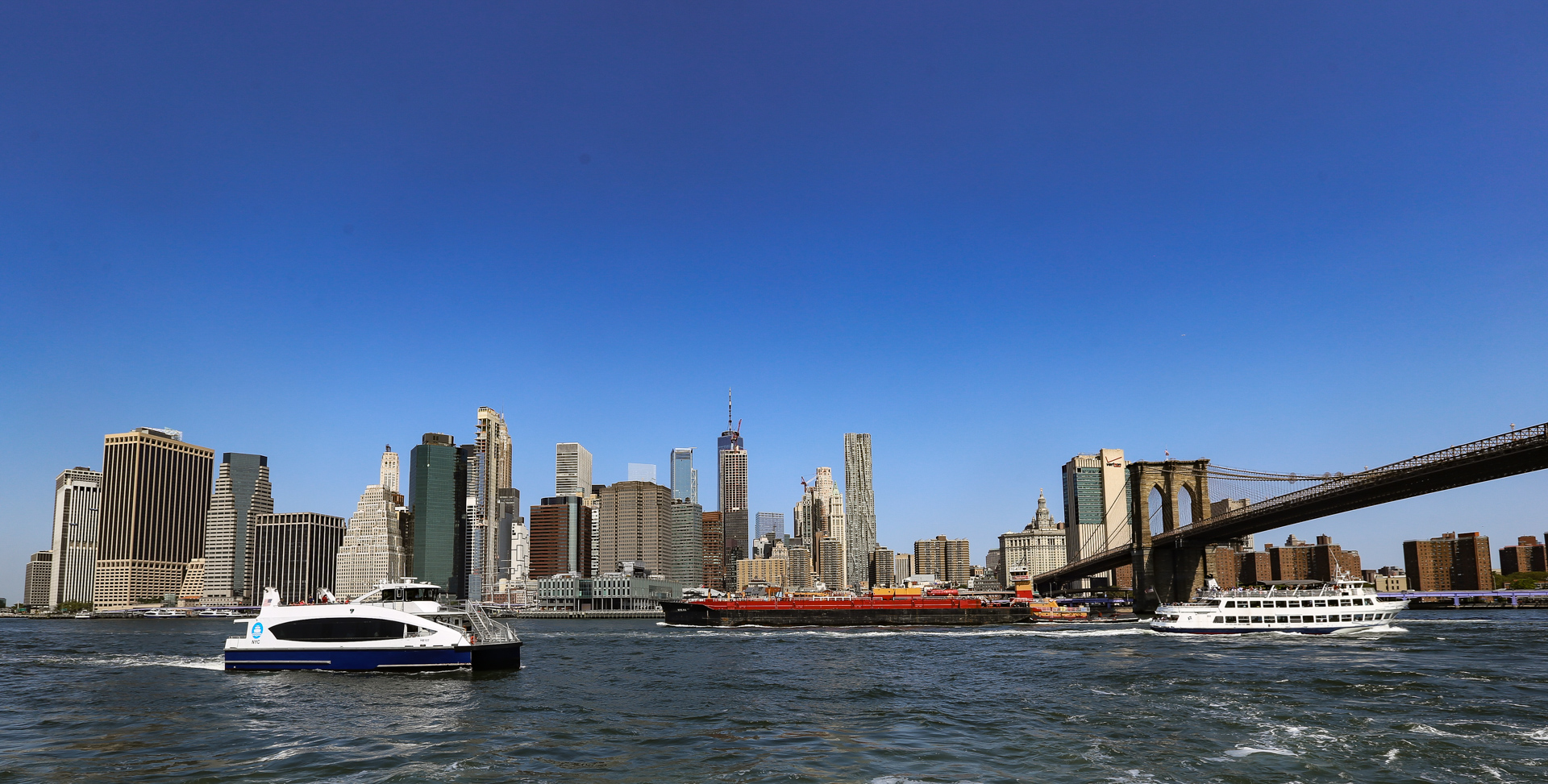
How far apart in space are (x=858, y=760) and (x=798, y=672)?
84.1 ft

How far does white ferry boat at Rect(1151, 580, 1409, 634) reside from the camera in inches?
3196

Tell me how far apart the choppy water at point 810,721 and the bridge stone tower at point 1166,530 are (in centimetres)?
5982

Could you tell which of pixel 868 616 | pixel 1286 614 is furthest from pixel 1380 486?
pixel 868 616

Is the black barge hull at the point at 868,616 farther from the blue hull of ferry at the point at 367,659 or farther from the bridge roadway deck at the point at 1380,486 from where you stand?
the blue hull of ferry at the point at 367,659

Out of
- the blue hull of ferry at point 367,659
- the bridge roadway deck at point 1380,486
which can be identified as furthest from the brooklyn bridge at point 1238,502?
the blue hull of ferry at point 367,659

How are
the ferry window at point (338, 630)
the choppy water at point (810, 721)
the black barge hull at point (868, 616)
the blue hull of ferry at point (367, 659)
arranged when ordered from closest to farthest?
the choppy water at point (810, 721) < the blue hull of ferry at point (367, 659) < the ferry window at point (338, 630) < the black barge hull at point (868, 616)

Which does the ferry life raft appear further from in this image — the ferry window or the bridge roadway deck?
the ferry window

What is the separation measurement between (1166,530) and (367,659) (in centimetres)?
10702

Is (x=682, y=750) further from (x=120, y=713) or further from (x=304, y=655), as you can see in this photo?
(x=304, y=655)

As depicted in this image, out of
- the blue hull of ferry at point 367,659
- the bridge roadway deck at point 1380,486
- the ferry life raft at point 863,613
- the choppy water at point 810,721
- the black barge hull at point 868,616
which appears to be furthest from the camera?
the ferry life raft at point 863,613

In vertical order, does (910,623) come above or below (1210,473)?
below

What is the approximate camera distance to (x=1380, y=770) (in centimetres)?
2445

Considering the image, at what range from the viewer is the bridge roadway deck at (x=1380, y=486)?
71.5 m

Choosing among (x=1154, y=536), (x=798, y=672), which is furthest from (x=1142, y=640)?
(x=1154, y=536)
